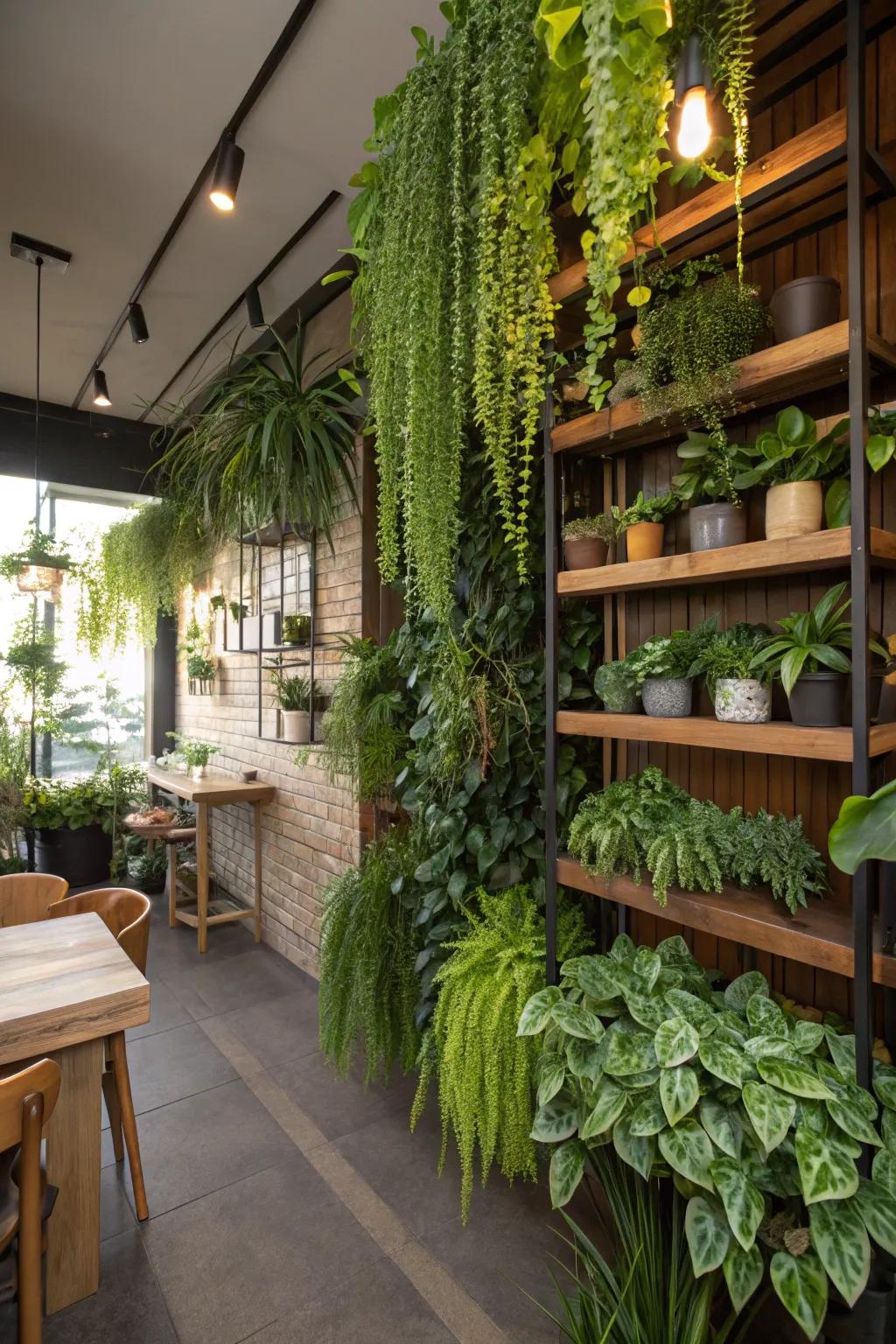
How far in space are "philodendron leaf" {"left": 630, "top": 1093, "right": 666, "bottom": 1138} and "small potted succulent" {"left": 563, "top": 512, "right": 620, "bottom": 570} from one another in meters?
1.21

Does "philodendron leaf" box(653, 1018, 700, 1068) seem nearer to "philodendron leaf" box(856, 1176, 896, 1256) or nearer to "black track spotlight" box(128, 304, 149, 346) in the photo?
"philodendron leaf" box(856, 1176, 896, 1256)

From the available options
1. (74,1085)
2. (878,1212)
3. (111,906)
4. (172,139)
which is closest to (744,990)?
(878,1212)

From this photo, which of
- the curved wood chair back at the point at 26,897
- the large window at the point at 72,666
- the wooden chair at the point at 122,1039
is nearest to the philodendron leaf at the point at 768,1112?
the wooden chair at the point at 122,1039

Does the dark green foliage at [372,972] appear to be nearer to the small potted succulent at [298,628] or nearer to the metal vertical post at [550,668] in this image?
the metal vertical post at [550,668]

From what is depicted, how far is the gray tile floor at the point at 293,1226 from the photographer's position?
5.17 feet

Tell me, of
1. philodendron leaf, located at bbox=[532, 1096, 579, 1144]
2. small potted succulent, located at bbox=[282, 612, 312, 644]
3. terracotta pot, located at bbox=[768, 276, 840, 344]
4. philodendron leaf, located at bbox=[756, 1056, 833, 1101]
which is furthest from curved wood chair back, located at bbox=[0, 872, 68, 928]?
terracotta pot, located at bbox=[768, 276, 840, 344]

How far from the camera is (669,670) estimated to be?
1.65 metres

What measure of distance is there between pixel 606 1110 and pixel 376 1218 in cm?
100

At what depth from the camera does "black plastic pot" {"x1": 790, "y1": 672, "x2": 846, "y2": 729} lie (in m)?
1.31

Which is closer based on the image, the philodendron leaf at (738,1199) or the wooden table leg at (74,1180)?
the philodendron leaf at (738,1199)

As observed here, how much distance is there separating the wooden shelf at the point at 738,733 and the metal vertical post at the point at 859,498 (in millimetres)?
60

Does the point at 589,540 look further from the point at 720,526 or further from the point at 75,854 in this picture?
the point at 75,854

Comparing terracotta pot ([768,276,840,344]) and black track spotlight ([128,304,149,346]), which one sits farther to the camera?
black track spotlight ([128,304,149,346])

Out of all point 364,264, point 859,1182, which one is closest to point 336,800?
point 364,264
